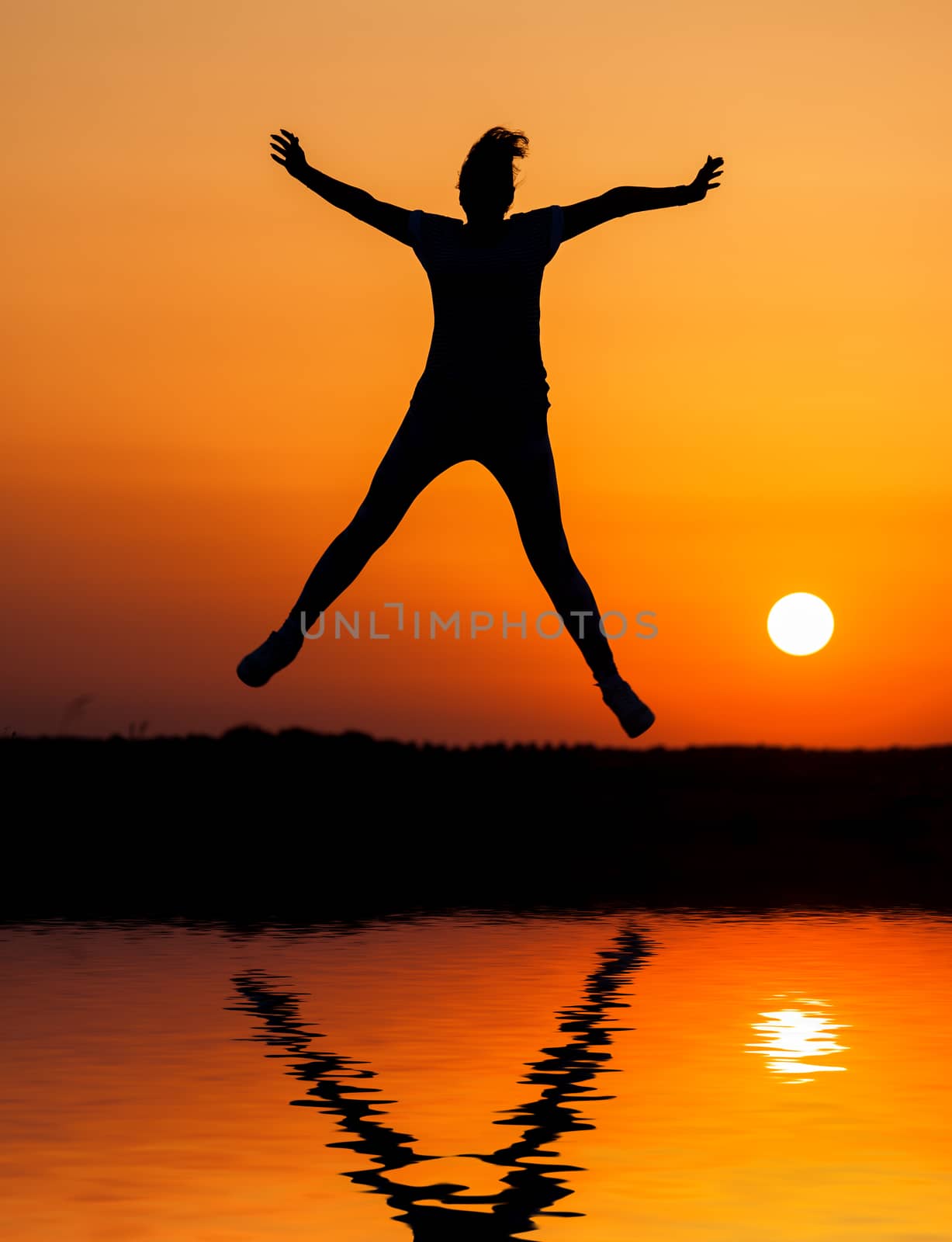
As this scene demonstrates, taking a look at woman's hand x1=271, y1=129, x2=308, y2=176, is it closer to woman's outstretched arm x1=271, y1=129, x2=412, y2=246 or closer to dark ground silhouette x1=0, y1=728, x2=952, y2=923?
woman's outstretched arm x1=271, y1=129, x2=412, y2=246

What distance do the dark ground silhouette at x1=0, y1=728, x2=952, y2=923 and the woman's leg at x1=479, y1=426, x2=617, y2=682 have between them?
11714 millimetres

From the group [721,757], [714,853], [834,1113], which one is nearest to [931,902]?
[714,853]

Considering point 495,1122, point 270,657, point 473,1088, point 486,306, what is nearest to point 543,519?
point 486,306

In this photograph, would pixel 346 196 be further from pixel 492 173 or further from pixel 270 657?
pixel 270 657

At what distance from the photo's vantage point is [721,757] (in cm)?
3147

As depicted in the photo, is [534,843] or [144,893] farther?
[534,843]

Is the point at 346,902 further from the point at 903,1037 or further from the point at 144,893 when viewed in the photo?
the point at 903,1037

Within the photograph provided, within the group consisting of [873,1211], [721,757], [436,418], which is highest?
[436,418]

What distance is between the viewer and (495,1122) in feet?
39.8

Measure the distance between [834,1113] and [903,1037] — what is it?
275 centimetres

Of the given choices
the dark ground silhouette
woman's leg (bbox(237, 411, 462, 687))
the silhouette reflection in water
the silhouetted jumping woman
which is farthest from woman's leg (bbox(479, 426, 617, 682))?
the dark ground silhouette

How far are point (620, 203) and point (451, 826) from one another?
58.2 ft

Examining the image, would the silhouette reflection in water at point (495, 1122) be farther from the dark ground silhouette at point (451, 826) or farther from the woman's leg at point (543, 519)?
the dark ground silhouette at point (451, 826)

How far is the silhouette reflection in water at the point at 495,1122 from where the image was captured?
10.0 m
